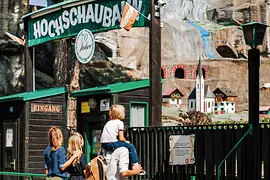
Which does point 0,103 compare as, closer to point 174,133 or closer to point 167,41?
point 174,133

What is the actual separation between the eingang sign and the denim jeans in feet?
20.0

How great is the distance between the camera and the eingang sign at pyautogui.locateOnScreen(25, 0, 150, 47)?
13953 mm

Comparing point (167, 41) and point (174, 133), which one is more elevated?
point (167, 41)

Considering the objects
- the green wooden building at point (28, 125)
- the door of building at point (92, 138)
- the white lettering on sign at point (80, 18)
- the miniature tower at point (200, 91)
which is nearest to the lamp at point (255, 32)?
the white lettering on sign at point (80, 18)

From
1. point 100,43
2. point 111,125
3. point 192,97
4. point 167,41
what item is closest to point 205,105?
point 192,97

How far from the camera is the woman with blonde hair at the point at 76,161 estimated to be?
7.52 metres

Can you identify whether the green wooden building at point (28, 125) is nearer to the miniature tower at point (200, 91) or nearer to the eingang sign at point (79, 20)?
the eingang sign at point (79, 20)

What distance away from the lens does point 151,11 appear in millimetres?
12367

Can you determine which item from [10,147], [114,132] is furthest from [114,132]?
[10,147]

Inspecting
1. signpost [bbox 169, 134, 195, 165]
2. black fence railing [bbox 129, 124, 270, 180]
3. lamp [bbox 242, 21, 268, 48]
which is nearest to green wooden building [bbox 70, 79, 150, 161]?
black fence railing [bbox 129, 124, 270, 180]

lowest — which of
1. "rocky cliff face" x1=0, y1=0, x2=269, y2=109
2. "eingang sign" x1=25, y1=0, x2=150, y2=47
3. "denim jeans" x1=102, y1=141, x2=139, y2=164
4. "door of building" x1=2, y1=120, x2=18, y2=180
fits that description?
"door of building" x1=2, y1=120, x2=18, y2=180

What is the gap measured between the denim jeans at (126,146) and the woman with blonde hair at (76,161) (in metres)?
0.39

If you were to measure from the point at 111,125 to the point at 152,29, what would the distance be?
17.6 feet

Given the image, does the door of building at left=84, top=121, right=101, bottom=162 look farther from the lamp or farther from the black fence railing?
the lamp
